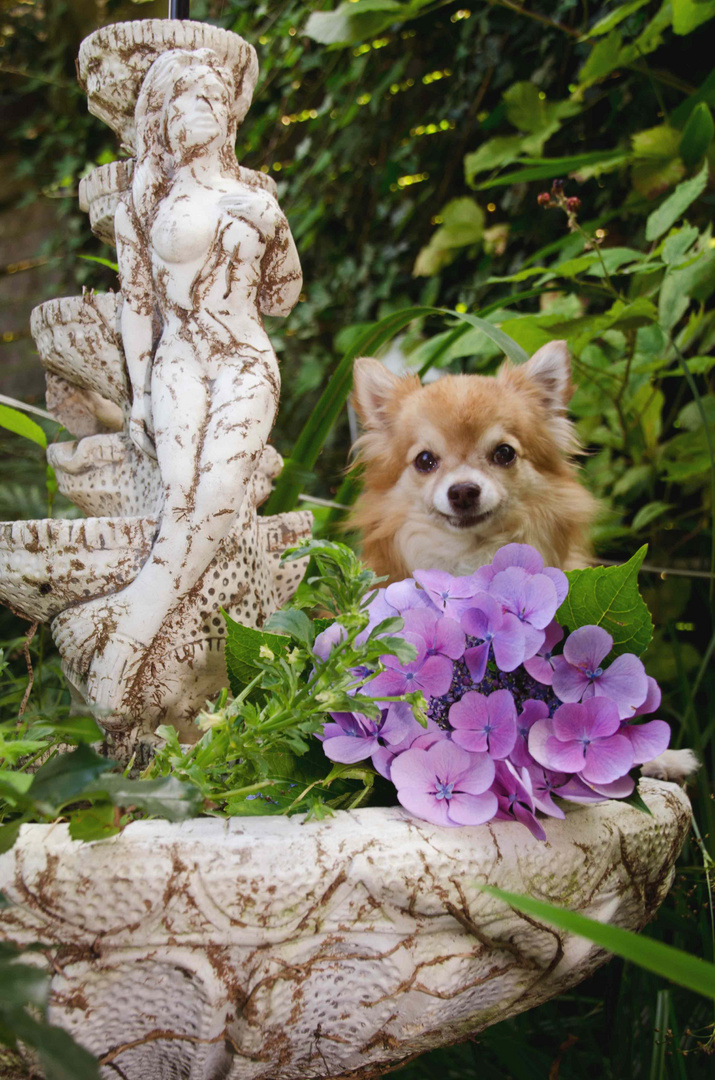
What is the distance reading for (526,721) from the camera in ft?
2.04

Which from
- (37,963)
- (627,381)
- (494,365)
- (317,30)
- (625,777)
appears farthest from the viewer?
(494,365)

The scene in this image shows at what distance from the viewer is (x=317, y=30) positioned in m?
1.62

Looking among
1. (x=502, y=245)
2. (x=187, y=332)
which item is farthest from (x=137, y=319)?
(x=502, y=245)

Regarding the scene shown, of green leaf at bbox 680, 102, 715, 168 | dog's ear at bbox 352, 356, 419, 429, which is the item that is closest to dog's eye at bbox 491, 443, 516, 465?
dog's ear at bbox 352, 356, 419, 429

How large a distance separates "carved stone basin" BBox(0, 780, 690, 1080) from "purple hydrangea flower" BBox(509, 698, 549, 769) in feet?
0.18

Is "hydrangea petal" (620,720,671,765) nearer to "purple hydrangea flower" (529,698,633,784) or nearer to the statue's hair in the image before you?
"purple hydrangea flower" (529,698,633,784)

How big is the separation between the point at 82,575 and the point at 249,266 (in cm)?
32

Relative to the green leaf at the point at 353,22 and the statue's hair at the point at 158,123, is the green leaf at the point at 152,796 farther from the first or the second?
the green leaf at the point at 353,22

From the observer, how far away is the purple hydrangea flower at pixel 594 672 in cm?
62

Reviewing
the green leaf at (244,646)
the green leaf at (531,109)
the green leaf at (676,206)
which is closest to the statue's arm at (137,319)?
the green leaf at (244,646)

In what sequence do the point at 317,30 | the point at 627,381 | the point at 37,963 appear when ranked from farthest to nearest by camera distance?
the point at 317,30 → the point at 627,381 → the point at 37,963

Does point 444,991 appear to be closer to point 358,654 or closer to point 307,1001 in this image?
point 307,1001

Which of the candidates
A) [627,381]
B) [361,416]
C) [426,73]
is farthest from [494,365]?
[426,73]

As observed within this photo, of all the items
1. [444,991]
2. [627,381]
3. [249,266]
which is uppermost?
[249,266]
